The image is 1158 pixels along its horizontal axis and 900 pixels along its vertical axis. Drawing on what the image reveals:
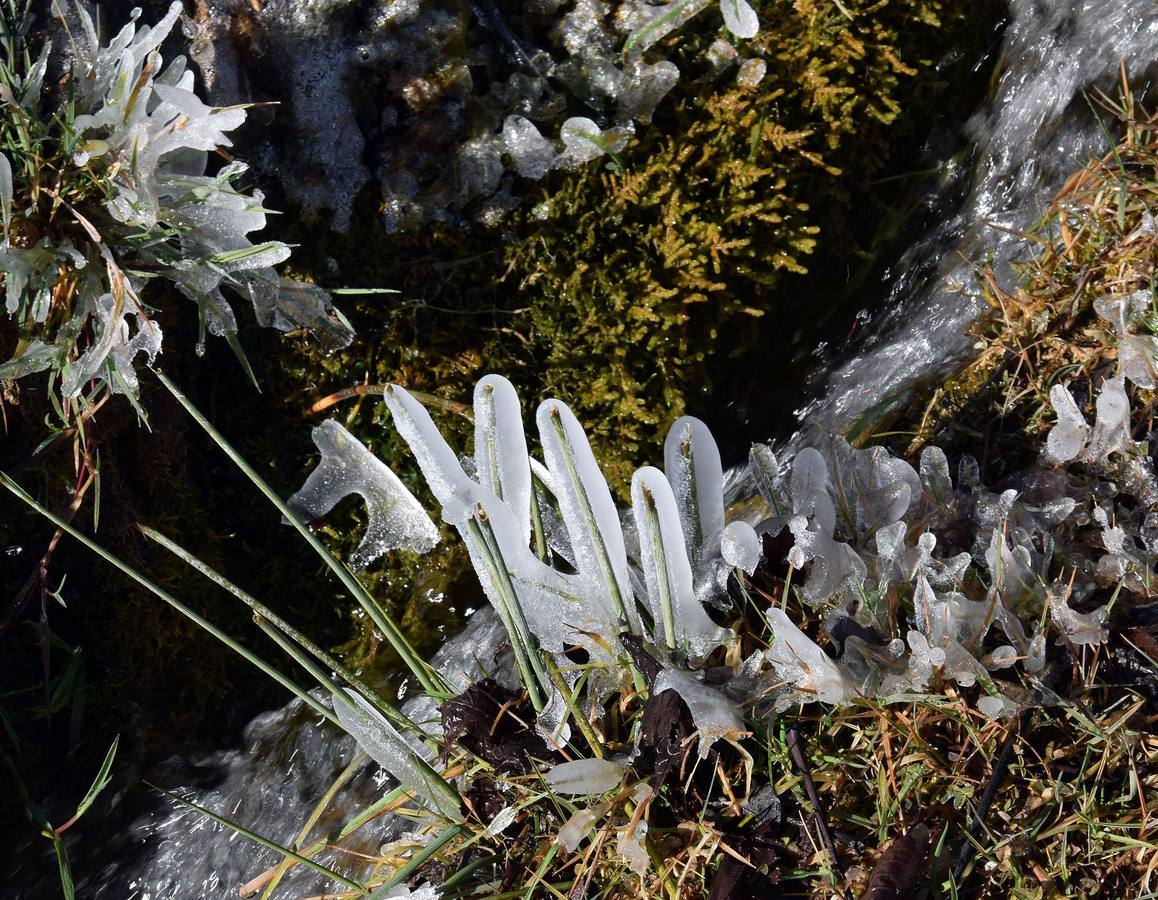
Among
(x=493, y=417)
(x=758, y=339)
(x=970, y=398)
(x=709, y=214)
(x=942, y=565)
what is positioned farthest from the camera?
(x=758, y=339)

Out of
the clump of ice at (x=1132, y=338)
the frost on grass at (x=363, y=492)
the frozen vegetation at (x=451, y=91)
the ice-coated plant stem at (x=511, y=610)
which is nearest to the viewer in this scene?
the ice-coated plant stem at (x=511, y=610)

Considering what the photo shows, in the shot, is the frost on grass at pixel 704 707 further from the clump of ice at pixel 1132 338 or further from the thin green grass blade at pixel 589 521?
the clump of ice at pixel 1132 338

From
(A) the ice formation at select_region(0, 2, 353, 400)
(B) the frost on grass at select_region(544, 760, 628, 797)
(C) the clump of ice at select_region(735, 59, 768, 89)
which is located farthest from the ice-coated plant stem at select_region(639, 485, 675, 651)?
(C) the clump of ice at select_region(735, 59, 768, 89)

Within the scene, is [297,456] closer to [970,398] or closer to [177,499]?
[177,499]

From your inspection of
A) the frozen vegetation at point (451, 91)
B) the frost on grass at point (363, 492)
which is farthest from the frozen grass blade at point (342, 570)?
the frozen vegetation at point (451, 91)

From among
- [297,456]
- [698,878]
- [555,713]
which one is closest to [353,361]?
[297,456]

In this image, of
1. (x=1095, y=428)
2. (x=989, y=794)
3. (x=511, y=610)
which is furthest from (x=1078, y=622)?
(x=511, y=610)

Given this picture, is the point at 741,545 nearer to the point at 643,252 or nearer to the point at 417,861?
the point at 417,861
